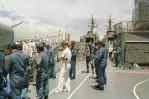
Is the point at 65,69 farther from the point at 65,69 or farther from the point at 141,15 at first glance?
the point at 141,15

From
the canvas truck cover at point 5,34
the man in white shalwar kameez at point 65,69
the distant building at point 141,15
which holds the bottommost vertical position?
the man in white shalwar kameez at point 65,69

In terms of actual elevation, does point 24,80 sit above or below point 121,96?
above

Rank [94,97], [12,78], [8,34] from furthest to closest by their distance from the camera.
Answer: [8,34] → [94,97] → [12,78]

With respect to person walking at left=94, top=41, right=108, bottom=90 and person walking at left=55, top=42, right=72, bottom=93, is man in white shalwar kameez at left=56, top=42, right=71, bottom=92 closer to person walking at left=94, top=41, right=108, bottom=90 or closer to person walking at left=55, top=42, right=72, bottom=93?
person walking at left=55, top=42, right=72, bottom=93

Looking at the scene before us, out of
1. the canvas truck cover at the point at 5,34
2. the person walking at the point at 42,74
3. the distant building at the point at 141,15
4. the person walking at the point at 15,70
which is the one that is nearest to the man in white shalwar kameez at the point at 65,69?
the person walking at the point at 42,74

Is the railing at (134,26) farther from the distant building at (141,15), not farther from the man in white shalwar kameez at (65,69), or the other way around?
the man in white shalwar kameez at (65,69)

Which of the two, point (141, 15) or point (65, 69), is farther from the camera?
point (141, 15)

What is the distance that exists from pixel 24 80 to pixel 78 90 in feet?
28.7

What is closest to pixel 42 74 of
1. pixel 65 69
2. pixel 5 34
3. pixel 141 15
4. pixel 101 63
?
pixel 65 69

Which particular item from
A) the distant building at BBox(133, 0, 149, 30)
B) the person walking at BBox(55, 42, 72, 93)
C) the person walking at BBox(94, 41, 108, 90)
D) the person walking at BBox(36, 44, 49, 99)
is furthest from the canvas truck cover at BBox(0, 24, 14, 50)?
the person walking at BBox(36, 44, 49, 99)

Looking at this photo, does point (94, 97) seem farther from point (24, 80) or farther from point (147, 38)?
point (147, 38)

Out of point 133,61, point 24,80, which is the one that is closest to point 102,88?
point 24,80

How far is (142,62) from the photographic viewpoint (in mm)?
46781

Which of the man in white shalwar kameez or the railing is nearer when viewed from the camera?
the man in white shalwar kameez
